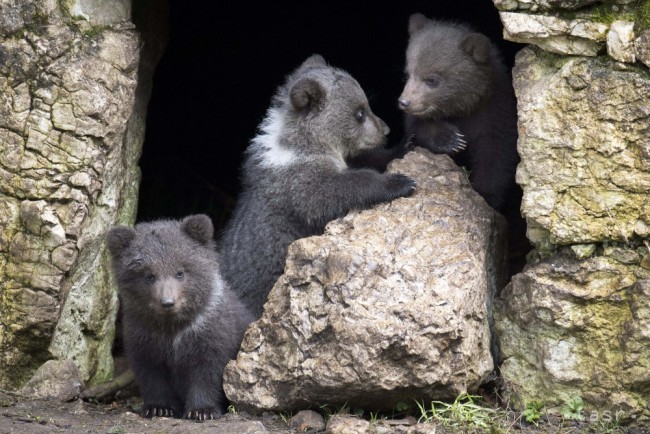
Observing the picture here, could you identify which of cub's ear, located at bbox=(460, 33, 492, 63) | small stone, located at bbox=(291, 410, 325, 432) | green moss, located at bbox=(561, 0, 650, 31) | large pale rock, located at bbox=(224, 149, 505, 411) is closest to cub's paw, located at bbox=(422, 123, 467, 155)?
cub's ear, located at bbox=(460, 33, 492, 63)

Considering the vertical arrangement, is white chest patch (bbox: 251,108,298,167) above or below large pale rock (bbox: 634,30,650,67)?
below

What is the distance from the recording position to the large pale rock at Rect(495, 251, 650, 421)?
589 centimetres

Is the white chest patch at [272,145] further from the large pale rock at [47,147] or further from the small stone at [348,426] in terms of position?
the small stone at [348,426]

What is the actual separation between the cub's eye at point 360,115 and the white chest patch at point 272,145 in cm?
62

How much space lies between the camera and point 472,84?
24.7 feet

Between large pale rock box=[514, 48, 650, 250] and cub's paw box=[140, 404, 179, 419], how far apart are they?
114 inches

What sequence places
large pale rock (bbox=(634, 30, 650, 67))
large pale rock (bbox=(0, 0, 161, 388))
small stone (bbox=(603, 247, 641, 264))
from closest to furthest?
large pale rock (bbox=(634, 30, 650, 67))
small stone (bbox=(603, 247, 641, 264))
large pale rock (bbox=(0, 0, 161, 388))

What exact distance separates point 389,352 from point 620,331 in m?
1.49

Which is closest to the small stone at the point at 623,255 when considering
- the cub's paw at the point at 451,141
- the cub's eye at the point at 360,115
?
the cub's paw at the point at 451,141

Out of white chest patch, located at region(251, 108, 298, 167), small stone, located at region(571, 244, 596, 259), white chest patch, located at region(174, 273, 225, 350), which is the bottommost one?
white chest patch, located at region(174, 273, 225, 350)

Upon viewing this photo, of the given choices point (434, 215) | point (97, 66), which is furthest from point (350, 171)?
point (97, 66)

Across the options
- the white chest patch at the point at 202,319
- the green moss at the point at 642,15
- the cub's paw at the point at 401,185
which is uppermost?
the green moss at the point at 642,15

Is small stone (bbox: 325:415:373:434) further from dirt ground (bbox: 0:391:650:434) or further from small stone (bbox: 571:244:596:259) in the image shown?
small stone (bbox: 571:244:596:259)

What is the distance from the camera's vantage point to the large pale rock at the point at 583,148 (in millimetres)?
5766
